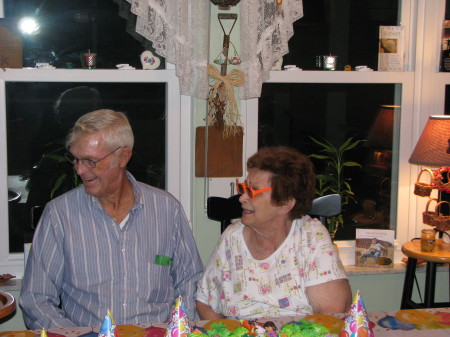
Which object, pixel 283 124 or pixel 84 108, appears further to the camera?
pixel 283 124

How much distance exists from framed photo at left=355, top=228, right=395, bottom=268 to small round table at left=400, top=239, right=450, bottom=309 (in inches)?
3.8

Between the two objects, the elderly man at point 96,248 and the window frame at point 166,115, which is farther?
the window frame at point 166,115

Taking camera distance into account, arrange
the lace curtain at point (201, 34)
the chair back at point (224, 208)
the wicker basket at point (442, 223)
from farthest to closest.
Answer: the wicker basket at point (442, 223)
the lace curtain at point (201, 34)
the chair back at point (224, 208)

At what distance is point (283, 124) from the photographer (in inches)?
122

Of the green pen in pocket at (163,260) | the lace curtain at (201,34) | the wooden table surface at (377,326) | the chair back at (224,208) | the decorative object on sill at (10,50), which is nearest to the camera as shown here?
the wooden table surface at (377,326)

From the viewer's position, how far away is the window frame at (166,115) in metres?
2.75

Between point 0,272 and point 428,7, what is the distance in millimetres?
2521

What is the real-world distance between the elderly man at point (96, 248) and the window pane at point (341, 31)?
51.0 inches

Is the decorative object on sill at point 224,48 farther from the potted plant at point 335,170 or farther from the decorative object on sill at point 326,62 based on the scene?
the potted plant at point 335,170

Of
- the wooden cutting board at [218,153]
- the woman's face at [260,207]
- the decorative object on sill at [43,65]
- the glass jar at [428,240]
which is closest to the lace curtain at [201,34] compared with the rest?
the wooden cutting board at [218,153]

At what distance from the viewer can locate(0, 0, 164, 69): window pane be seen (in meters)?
2.78

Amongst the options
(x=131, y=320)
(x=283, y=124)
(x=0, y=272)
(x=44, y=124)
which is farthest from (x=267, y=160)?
(x=0, y=272)

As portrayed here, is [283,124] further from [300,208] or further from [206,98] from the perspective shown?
[300,208]

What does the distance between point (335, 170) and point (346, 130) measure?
0.22 m
